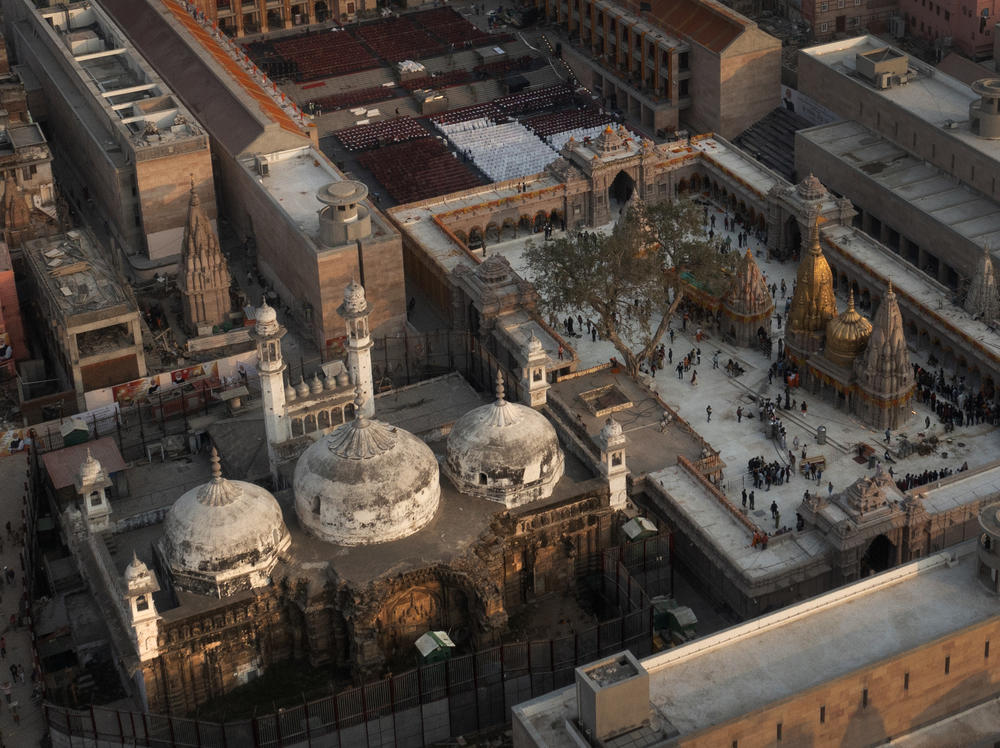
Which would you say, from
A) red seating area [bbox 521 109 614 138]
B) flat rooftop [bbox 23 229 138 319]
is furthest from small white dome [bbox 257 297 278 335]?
red seating area [bbox 521 109 614 138]

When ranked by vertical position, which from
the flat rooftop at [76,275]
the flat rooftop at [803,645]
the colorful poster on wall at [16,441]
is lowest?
the colorful poster on wall at [16,441]

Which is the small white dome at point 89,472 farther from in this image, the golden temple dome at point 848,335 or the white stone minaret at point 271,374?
the golden temple dome at point 848,335

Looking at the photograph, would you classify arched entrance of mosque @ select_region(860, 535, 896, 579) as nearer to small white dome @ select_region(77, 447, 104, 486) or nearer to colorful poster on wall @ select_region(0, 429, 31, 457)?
small white dome @ select_region(77, 447, 104, 486)

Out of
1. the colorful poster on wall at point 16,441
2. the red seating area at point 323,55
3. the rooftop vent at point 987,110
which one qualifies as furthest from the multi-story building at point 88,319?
the rooftop vent at point 987,110

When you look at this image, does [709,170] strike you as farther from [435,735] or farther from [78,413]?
[435,735]

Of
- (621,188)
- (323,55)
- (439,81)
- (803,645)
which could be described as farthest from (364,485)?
(323,55)
